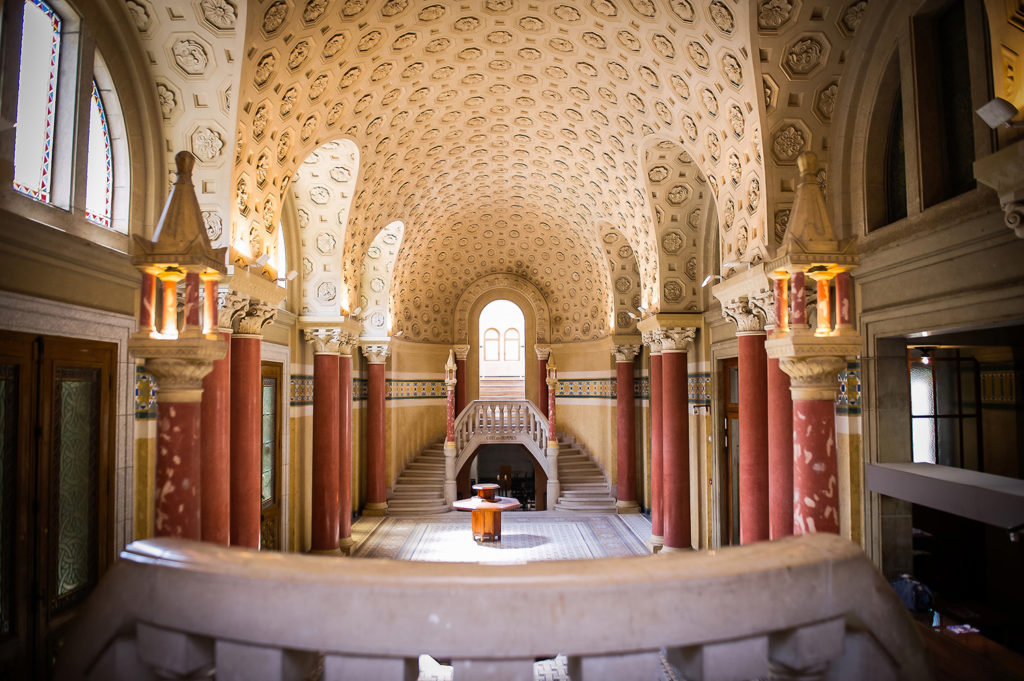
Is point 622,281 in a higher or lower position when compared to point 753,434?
higher

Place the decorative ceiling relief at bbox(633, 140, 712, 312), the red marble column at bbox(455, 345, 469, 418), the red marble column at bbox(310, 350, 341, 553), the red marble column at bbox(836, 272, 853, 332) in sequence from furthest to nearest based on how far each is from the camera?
1. the red marble column at bbox(455, 345, 469, 418)
2. the red marble column at bbox(310, 350, 341, 553)
3. the decorative ceiling relief at bbox(633, 140, 712, 312)
4. the red marble column at bbox(836, 272, 853, 332)

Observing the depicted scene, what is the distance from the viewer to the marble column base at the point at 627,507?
56.4 ft

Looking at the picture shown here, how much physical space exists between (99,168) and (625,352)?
13.2m

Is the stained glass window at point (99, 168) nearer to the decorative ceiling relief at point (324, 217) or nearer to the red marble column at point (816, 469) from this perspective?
the decorative ceiling relief at point (324, 217)

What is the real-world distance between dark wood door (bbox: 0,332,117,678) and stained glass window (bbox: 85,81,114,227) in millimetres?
1387

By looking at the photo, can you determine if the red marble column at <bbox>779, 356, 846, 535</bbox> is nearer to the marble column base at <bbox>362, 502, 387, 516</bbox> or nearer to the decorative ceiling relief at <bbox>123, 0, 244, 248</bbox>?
the decorative ceiling relief at <bbox>123, 0, 244, 248</bbox>

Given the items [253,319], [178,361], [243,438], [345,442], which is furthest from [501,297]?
[178,361]

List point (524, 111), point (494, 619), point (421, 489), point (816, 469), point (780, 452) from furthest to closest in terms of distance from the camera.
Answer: point (421, 489) < point (524, 111) < point (780, 452) < point (816, 469) < point (494, 619)

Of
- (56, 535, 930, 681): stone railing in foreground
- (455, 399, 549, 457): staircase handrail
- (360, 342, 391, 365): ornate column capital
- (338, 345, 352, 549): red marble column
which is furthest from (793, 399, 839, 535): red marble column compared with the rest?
(455, 399, 549, 457): staircase handrail

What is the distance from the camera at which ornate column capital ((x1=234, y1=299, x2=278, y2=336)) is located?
8.89 m

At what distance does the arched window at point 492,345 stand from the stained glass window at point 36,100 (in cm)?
2445

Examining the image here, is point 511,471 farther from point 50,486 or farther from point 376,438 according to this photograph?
point 50,486

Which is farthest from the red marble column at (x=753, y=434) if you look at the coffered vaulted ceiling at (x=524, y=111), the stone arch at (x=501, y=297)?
the stone arch at (x=501, y=297)

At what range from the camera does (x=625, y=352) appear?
17.5m
